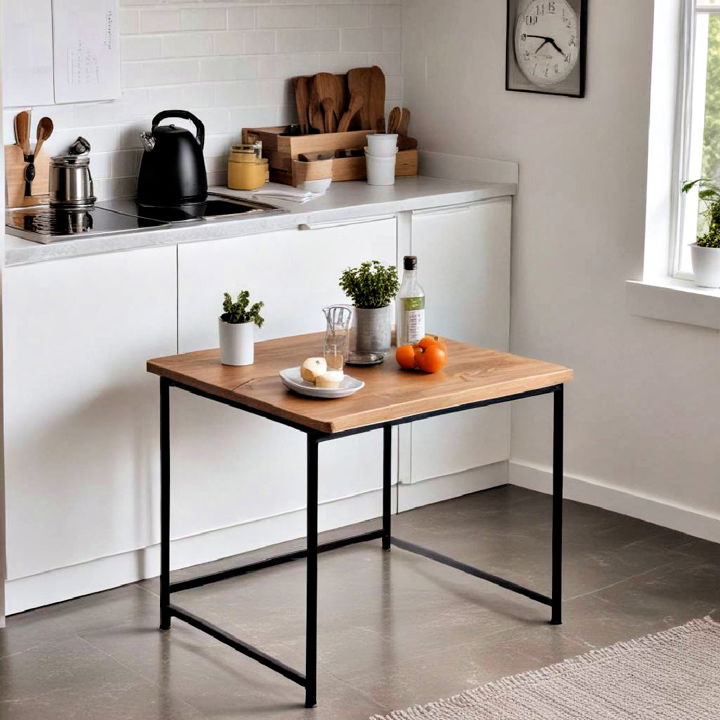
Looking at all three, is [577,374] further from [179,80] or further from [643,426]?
[179,80]

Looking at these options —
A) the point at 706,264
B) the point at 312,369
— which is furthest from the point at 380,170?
the point at 312,369

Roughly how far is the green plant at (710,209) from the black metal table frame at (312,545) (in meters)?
0.87

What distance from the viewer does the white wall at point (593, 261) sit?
448 centimetres

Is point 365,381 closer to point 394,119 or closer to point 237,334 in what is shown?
point 237,334

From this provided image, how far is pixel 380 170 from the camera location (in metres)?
4.91

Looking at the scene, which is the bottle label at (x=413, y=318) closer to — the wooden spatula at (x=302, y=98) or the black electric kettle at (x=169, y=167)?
the black electric kettle at (x=169, y=167)

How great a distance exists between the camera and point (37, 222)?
406cm

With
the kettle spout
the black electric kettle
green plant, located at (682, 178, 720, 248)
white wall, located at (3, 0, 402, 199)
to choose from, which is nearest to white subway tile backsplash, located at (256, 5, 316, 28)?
white wall, located at (3, 0, 402, 199)

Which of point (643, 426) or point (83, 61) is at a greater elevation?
point (83, 61)

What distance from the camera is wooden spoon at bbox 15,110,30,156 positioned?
427 centimetres

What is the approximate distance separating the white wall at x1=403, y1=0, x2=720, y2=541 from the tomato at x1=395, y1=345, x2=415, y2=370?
1.21m

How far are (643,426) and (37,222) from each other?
2074 millimetres

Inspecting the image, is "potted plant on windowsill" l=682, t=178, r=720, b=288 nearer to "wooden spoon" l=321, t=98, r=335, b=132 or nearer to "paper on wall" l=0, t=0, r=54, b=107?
"wooden spoon" l=321, t=98, r=335, b=132

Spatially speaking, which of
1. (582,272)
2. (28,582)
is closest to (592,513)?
(582,272)
